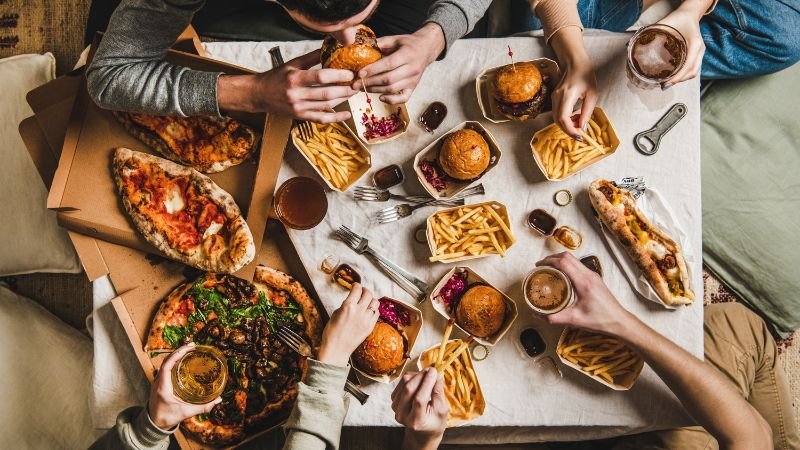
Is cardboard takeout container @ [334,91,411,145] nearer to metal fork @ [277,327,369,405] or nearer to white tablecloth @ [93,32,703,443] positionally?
white tablecloth @ [93,32,703,443]

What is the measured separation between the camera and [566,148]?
89.8 inches

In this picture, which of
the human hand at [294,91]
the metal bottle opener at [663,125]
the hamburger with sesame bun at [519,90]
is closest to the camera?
the human hand at [294,91]

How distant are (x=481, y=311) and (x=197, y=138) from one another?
1.45 meters

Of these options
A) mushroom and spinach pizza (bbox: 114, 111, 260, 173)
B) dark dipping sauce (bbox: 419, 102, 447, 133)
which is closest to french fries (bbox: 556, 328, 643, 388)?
dark dipping sauce (bbox: 419, 102, 447, 133)

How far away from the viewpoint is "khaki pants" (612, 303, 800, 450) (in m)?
2.54

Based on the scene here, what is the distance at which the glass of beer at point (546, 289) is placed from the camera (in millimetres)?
2176

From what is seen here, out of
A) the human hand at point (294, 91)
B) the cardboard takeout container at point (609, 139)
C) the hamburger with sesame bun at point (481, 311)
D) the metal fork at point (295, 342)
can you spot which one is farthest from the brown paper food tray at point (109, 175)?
the cardboard takeout container at point (609, 139)

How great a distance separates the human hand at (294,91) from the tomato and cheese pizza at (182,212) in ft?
1.51

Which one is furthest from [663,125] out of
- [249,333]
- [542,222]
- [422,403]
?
[249,333]

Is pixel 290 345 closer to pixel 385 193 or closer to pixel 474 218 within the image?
pixel 385 193

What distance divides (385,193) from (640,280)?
45.2 inches

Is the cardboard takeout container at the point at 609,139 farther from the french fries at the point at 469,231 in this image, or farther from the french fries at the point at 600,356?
the french fries at the point at 600,356

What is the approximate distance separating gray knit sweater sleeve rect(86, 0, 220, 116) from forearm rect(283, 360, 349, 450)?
1126mm

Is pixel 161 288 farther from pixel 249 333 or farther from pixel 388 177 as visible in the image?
pixel 388 177
